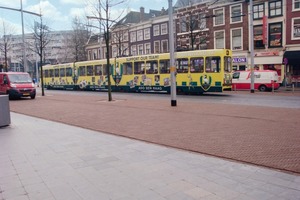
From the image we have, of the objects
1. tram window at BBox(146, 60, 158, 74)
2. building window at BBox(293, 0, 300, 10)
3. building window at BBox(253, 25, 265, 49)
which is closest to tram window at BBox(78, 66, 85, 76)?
tram window at BBox(146, 60, 158, 74)

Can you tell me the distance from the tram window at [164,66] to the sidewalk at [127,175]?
57.5 feet

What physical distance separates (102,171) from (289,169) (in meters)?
3.00

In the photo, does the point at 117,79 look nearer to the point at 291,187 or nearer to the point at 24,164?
the point at 24,164

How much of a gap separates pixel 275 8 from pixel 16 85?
90.0 feet

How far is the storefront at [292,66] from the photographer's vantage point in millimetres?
31623

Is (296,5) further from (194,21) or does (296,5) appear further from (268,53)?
(194,21)

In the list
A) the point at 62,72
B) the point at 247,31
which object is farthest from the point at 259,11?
the point at 62,72

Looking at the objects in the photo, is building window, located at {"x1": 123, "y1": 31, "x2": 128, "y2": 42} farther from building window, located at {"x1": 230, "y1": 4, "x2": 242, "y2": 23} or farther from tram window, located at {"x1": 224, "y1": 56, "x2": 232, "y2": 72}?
tram window, located at {"x1": 224, "y1": 56, "x2": 232, "y2": 72}

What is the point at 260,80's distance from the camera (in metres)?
26.3

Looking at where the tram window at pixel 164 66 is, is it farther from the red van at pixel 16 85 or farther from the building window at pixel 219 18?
the building window at pixel 219 18

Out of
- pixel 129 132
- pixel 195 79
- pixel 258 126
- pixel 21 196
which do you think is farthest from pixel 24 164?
pixel 195 79

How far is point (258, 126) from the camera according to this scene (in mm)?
8703

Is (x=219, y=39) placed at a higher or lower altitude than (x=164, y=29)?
lower

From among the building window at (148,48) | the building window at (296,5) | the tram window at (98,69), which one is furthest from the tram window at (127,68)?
the building window at (148,48)
